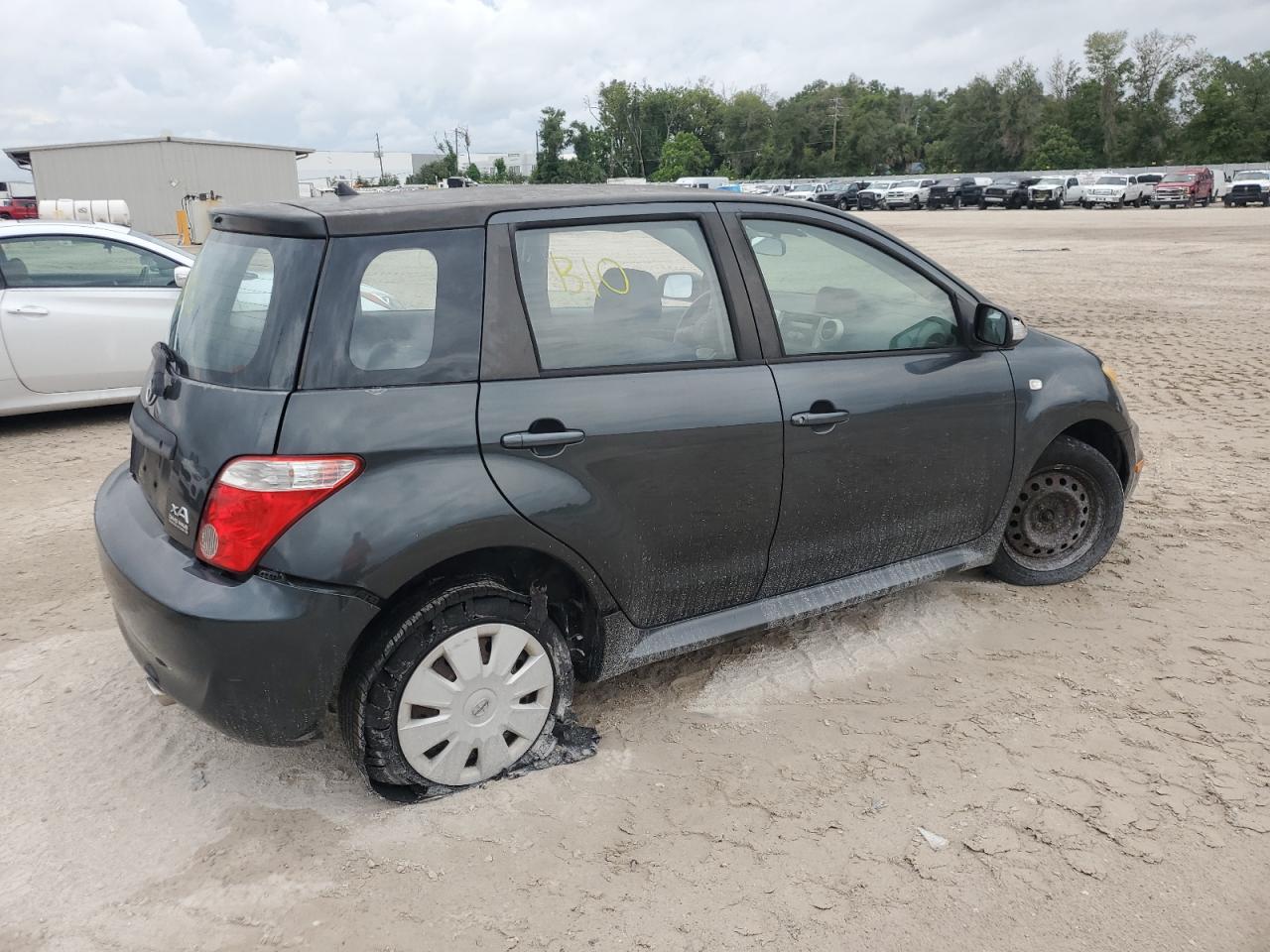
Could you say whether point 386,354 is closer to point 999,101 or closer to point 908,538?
point 908,538

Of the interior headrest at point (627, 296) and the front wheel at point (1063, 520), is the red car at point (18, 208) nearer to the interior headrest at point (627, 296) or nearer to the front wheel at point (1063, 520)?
the interior headrest at point (627, 296)

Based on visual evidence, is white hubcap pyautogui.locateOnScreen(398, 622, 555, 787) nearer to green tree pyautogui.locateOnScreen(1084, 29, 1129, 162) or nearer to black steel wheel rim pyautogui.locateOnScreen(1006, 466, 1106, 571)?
black steel wheel rim pyautogui.locateOnScreen(1006, 466, 1106, 571)

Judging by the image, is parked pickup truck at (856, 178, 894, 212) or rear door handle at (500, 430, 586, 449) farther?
parked pickup truck at (856, 178, 894, 212)

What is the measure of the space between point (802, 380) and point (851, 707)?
1.18m

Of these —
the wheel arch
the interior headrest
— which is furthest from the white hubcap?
the wheel arch

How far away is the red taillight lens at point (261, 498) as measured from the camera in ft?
8.41

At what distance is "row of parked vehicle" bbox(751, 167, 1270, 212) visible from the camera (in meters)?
41.9

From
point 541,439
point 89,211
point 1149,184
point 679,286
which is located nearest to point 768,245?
point 679,286

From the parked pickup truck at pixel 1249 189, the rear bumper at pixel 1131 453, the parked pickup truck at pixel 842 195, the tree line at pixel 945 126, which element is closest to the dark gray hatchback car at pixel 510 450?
the rear bumper at pixel 1131 453

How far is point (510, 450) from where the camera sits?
9.20 feet

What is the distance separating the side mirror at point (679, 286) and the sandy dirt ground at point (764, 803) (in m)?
1.45

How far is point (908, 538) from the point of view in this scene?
12.3 feet

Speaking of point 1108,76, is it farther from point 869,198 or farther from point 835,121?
point 869,198

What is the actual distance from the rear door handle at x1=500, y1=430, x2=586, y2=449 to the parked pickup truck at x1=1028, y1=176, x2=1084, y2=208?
48.8 m
